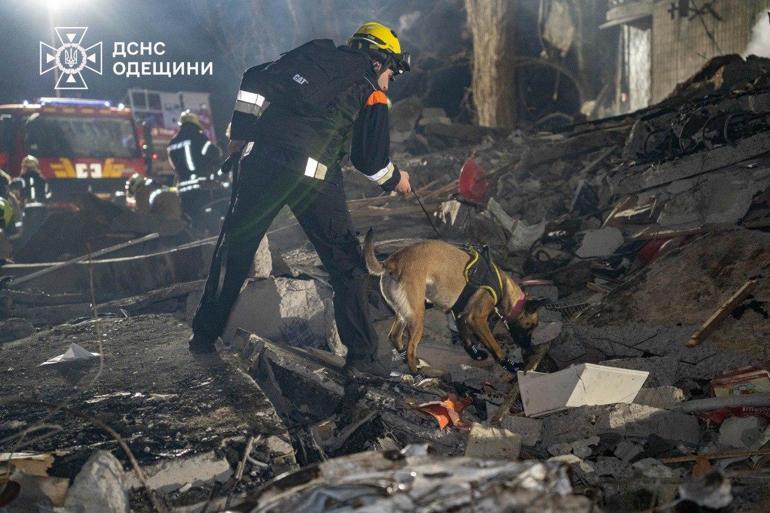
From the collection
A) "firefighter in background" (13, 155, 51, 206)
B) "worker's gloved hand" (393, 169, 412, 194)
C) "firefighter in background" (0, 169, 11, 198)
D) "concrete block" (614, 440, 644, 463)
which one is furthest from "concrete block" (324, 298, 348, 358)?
"firefighter in background" (13, 155, 51, 206)

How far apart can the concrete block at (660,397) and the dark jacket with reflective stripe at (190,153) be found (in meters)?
8.47

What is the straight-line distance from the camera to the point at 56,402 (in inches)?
154

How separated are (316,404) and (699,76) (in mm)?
8262

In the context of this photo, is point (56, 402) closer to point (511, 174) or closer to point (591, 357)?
point (591, 357)

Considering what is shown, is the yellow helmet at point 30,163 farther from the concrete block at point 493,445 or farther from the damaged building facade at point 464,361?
the concrete block at point 493,445

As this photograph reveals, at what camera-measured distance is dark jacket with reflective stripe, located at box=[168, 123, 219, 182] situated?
1064 centimetres

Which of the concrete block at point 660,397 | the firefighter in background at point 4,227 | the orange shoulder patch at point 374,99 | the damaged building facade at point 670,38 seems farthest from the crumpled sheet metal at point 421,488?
the damaged building facade at point 670,38

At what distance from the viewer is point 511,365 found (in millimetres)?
5098

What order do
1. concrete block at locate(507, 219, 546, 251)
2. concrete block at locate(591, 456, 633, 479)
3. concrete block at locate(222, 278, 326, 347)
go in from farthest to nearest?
concrete block at locate(507, 219, 546, 251) < concrete block at locate(222, 278, 326, 347) < concrete block at locate(591, 456, 633, 479)

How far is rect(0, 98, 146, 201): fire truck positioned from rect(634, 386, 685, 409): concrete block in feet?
35.1

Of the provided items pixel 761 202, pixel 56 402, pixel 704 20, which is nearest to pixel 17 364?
pixel 56 402

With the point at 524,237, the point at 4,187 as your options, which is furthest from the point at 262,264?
the point at 4,187

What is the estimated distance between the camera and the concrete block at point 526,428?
3.52 meters

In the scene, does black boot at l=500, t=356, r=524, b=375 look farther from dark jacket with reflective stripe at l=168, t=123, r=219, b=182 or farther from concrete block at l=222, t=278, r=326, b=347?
dark jacket with reflective stripe at l=168, t=123, r=219, b=182
